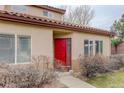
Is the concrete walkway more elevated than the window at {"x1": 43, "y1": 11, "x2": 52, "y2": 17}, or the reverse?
the window at {"x1": 43, "y1": 11, "x2": 52, "y2": 17}

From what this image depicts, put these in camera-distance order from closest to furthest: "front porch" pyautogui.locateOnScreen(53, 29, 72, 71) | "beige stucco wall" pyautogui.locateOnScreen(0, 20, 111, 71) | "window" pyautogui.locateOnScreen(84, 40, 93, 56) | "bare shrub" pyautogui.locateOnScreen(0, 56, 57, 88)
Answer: "bare shrub" pyautogui.locateOnScreen(0, 56, 57, 88) < "beige stucco wall" pyautogui.locateOnScreen(0, 20, 111, 71) < "front porch" pyautogui.locateOnScreen(53, 29, 72, 71) < "window" pyautogui.locateOnScreen(84, 40, 93, 56)

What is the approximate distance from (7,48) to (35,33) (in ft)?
6.77

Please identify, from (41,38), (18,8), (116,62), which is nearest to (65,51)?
(41,38)

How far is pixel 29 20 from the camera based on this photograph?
11695 mm

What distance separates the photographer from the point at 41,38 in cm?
1280

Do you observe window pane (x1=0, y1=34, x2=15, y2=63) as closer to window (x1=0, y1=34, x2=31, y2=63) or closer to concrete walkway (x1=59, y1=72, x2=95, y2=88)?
window (x1=0, y1=34, x2=31, y2=63)

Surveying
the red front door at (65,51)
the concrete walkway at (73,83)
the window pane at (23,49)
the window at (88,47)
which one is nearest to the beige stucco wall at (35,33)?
the window pane at (23,49)

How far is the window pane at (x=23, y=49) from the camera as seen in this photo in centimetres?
1152

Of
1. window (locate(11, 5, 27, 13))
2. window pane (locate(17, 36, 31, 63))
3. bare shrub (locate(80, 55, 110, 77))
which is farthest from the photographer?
window (locate(11, 5, 27, 13))

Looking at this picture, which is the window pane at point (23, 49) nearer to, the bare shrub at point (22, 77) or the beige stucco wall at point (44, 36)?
the beige stucco wall at point (44, 36)

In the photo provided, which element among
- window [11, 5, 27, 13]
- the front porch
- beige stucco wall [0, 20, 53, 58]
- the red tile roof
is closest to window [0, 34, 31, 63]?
beige stucco wall [0, 20, 53, 58]

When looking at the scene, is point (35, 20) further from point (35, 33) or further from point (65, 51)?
point (65, 51)

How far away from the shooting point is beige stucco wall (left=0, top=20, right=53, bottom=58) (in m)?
10.9

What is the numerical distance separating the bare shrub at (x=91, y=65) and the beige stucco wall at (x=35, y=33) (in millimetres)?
2272
